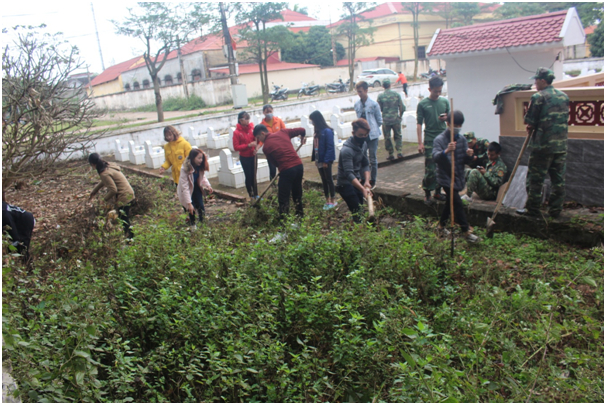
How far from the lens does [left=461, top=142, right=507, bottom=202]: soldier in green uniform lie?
6902 millimetres

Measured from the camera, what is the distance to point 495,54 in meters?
10.8

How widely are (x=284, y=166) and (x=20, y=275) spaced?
11.3 ft

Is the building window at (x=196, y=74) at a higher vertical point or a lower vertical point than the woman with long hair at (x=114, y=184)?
higher

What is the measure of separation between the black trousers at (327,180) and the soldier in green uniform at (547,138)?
114 inches

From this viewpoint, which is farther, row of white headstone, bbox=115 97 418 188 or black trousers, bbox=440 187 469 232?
row of white headstone, bbox=115 97 418 188

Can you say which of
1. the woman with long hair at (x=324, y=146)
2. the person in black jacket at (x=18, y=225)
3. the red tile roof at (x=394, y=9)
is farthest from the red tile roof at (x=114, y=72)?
the person in black jacket at (x=18, y=225)

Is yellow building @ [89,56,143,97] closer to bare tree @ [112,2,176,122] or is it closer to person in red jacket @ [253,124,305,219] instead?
bare tree @ [112,2,176,122]

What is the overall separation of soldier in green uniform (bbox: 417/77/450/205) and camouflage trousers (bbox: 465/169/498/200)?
596 mm

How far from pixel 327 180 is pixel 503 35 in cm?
628

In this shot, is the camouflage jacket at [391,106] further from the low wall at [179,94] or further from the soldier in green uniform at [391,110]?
the low wall at [179,94]

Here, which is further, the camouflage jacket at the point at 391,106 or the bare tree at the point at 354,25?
the bare tree at the point at 354,25

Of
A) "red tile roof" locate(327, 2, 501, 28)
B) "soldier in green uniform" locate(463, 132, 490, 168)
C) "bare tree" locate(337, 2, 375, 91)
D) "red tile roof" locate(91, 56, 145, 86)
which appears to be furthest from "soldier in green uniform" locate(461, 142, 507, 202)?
"red tile roof" locate(91, 56, 145, 86)

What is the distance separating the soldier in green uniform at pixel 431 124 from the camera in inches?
269

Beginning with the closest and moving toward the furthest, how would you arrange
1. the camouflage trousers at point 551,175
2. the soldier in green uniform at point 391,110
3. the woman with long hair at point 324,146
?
1. the camouflage trousers at point 551,175
2. the woman with long hair at point 324,146
3. the soldier in green uniform at point 391,110
